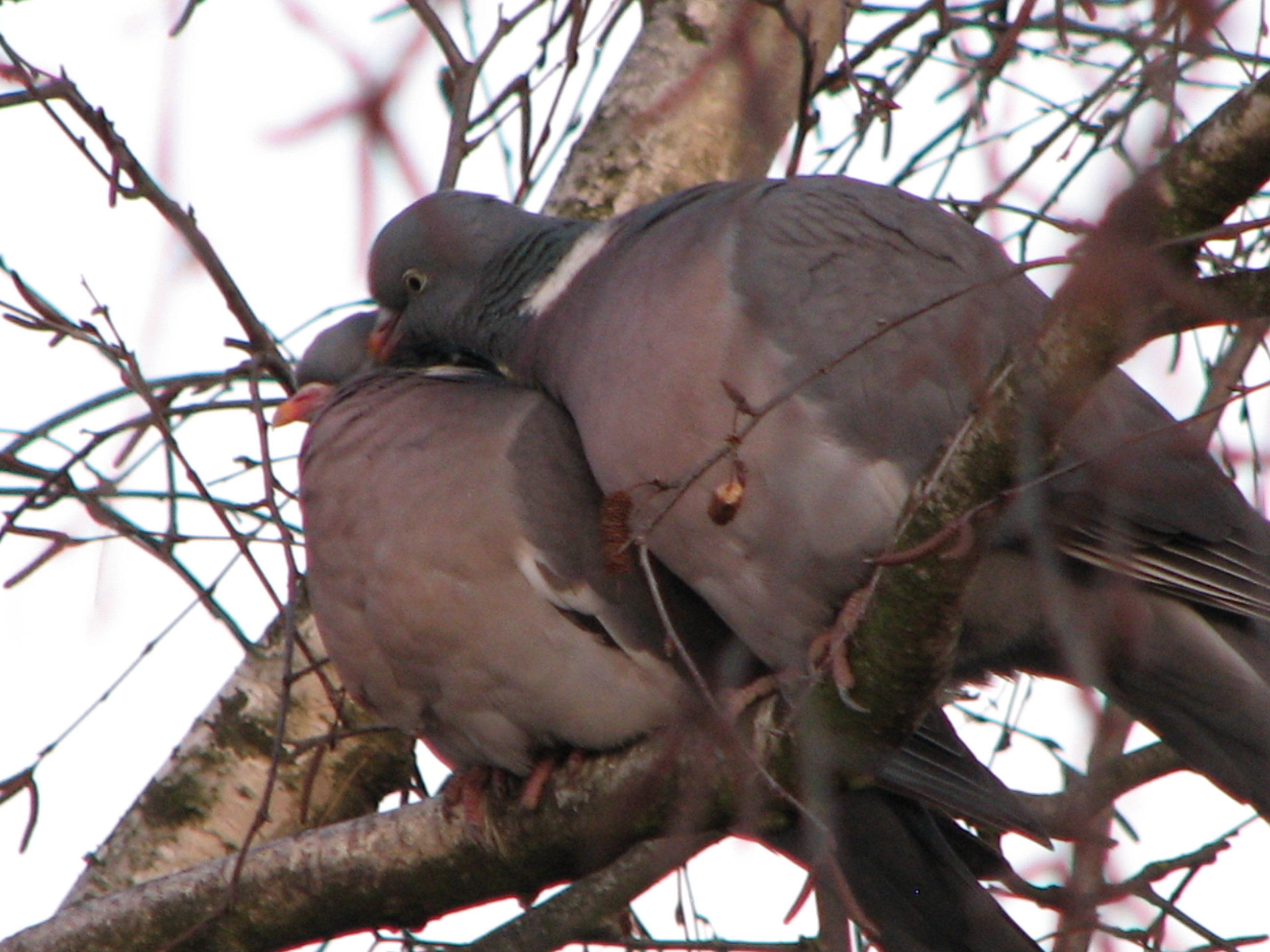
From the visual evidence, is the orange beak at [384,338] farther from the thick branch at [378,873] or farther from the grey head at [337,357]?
the thick branch at [378,873]

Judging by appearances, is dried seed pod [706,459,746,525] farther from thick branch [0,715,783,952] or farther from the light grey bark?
the light grey bark

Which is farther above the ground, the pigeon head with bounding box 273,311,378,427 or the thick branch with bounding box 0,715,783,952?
the pigeon head with bounding box 273,311,378,427

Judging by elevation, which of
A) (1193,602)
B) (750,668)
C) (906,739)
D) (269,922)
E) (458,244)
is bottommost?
(269,922)

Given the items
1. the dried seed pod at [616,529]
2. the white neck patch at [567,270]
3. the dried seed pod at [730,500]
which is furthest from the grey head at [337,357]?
the dried seed pod at [730,500]

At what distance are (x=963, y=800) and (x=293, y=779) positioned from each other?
152 centimetres

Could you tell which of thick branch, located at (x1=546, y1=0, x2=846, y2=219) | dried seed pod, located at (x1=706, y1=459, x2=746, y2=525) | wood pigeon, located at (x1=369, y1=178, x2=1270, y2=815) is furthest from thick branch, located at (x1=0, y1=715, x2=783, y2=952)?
thick branch, located at (x1=546, y1=0, x2=846, y2=219)

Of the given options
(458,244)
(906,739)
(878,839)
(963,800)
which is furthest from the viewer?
(458,244)

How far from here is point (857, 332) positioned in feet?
8.63

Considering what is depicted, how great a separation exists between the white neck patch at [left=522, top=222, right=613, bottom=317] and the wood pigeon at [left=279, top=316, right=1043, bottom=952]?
375mm

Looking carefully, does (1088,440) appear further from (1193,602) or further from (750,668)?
(750,668)

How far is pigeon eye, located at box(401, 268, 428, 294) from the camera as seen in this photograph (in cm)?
360

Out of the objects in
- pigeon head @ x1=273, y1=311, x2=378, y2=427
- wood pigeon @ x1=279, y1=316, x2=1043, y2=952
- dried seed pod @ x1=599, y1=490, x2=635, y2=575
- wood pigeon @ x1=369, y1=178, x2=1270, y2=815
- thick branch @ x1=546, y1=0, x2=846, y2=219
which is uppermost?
thick branch @ x1=546, y1=0, x2=846, y2=219

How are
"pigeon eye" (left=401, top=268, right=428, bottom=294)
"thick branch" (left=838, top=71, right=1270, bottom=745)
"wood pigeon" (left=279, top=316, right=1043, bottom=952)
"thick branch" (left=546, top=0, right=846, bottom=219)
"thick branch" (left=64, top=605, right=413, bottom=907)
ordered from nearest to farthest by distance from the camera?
1. "thick branch" (left=838, top=71, right=1270, bottom=745)
2. "wood pigeon" (left=279, top=316, right=1043, bottom=952)
3. "thick branch" (left=64, top=605, right=413, bottom=907)
4. "pigeon eye" (left=401, top=268, right=428, bottom=294)
5. "thick branch" (left=546, top=0, right=846, bottom=219)

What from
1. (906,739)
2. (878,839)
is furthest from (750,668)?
(906,739)
